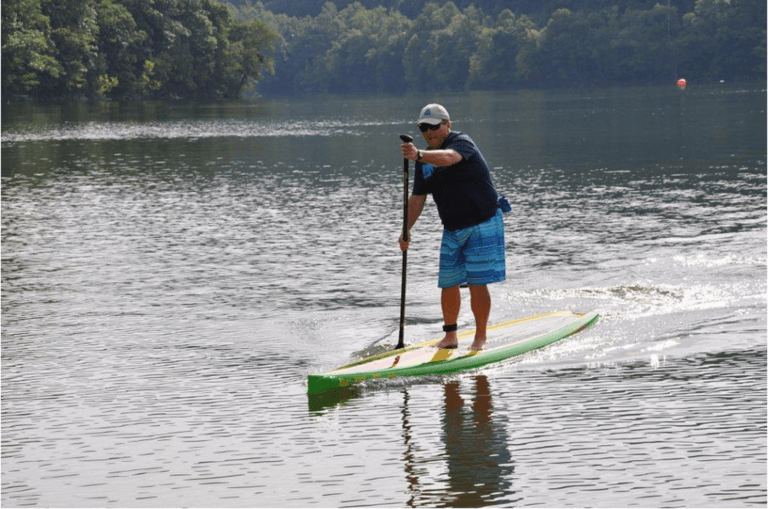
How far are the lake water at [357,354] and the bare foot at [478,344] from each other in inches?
11.4

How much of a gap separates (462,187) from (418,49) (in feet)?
607

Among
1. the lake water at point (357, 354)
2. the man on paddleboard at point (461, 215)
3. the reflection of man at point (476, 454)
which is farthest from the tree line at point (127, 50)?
the reflection of man at point (476, 454)

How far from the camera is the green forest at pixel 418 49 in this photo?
331ft

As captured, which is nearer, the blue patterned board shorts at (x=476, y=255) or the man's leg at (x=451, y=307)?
the blue patterned board shorts at (x=476, y=255)

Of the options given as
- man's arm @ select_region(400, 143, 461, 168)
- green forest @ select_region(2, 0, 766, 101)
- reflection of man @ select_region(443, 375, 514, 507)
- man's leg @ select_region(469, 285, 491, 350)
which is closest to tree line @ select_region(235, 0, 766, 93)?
green forest @ select_region(2, 0, 766, 101)

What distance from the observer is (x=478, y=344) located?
10.5 meters

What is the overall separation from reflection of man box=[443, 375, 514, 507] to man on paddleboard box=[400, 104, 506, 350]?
4.60 feet

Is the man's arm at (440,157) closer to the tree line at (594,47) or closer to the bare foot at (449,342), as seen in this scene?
the bare foot at (449,342)

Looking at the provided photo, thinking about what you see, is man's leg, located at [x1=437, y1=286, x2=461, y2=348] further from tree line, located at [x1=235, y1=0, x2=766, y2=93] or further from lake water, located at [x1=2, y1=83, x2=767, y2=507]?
tree line, located at [x1=235, y1=0, x2=766, y2=93]

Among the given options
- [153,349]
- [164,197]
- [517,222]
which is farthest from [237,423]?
[164,197]

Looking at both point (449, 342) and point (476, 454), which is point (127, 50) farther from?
point (476, 454)

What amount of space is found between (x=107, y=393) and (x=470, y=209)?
3.16 meters

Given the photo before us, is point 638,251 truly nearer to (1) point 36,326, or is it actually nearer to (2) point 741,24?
(1) point 36,326

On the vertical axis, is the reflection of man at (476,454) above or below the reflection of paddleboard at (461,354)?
below
